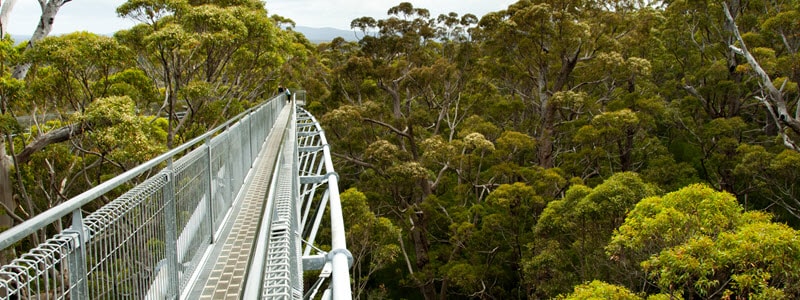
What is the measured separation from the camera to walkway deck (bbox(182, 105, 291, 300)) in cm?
358

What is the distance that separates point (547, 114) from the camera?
18719 mm

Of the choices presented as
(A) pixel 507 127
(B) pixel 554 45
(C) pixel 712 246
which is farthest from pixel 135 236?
(A) pixel 507 127

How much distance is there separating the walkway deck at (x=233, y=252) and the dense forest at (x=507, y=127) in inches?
177

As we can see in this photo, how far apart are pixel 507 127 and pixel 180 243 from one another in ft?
64.5

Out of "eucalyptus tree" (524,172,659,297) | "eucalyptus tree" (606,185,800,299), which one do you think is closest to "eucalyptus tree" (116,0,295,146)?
"eucalyptus tree" (524,172,659,297)

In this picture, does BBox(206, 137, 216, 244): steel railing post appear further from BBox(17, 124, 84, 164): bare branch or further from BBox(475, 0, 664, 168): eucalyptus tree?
BBox(475, 0, 664, 168): eucalyptus tree

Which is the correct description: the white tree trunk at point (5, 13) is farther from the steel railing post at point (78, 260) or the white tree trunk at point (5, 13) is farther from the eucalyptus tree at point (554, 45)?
the eucalyptus tree at point (554, 45)

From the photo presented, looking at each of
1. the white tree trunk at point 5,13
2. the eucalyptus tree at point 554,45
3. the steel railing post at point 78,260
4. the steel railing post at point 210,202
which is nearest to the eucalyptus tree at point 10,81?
the white tree trunk at point 5,13

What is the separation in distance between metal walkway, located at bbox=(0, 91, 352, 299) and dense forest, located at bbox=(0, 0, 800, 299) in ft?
16.0

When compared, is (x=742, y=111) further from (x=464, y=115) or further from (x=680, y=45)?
(x=464, y=115)

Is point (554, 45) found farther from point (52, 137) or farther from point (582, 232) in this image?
point (52, 137)

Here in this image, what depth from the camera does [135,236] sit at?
2766 mm

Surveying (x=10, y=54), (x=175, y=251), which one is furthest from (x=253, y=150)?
(x=10, y=54)

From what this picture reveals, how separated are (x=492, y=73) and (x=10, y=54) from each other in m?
15.0
